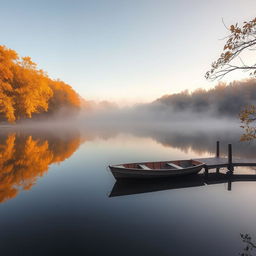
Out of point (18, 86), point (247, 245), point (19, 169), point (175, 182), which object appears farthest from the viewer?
point (18, 86)

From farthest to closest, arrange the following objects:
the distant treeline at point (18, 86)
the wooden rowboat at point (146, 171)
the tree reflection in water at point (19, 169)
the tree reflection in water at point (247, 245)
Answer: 1. the distant treeline at point (18, 86)
2. the wooden rowboat at point (146, 171)
3. the tree reflection in water at point (19, 169)
4. the tree reflection in water at point (247, 245)

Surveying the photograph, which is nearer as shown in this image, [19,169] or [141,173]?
[141,173]

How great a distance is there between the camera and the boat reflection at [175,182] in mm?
12617

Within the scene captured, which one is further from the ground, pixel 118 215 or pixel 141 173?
pixel 141 173

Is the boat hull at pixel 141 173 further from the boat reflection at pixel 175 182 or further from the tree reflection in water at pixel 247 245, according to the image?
the tree reflection in water at pixel 247 245

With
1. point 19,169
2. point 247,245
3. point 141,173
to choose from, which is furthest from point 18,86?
point 247,245

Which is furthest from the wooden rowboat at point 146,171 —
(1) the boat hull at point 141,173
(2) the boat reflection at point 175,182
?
(2) the boat reflection at point 175,182

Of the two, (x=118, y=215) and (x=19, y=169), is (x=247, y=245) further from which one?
(x=19, y=169)

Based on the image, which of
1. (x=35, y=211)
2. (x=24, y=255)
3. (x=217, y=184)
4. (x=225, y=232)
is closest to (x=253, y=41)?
(x=225, y=232)

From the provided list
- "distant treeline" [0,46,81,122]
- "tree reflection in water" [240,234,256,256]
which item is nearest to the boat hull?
"tree reflection in water" [240,234,256,256]

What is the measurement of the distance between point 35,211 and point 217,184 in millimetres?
13050

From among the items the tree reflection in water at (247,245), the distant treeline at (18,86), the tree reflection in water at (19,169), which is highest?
the distant treeline at (18,86)

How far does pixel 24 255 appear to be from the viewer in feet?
20.0

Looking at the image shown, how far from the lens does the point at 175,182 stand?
1434 cm
